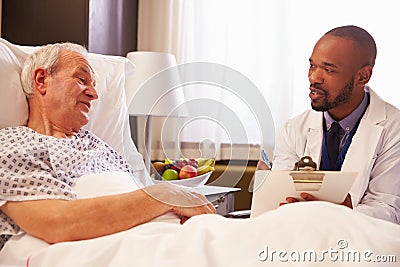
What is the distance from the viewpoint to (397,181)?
2.08 metres

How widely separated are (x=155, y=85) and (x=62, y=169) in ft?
2.62

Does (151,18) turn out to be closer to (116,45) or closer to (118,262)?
(116,45)

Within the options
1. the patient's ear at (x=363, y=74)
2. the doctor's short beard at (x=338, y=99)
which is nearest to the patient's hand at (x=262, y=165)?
the doctor's short beard at (x=338, y=99)

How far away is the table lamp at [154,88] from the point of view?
2.43 metres

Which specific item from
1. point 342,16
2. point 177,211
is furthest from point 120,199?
point 342,16

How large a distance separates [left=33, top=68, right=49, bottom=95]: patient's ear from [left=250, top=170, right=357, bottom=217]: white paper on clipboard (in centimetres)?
64

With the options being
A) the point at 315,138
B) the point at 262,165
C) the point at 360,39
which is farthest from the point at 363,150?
the point at 262,165

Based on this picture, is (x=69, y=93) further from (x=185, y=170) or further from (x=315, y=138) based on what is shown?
(x=315, y=138)

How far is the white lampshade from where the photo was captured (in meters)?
2.43

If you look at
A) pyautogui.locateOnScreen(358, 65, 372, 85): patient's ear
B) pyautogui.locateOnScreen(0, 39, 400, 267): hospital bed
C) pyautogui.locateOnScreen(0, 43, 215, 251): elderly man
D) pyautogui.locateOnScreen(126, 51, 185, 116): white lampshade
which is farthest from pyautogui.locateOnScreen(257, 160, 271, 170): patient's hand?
pyautogui.locateOnScreen(126, 51, 185, 116): white lampshade

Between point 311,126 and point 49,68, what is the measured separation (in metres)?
0.95

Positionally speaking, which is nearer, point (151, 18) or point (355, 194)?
point (355, 194)

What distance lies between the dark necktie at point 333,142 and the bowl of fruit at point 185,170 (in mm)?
420

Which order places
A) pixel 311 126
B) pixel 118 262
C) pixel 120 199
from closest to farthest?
pixel 118 262 < pixel 120 199 < pixel 311 126
